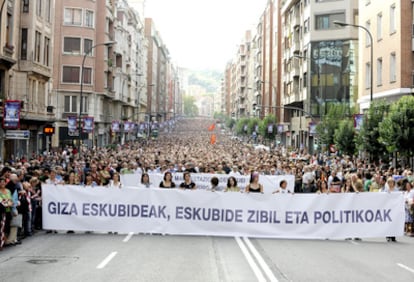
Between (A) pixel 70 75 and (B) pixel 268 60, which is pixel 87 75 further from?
(B) pixel 268 60

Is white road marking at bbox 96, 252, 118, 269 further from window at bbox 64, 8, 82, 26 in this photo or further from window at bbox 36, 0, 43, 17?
window at bbox 64, 8, 82, 26

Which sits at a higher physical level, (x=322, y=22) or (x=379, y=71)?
(x=322, y=22)

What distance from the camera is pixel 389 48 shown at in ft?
116

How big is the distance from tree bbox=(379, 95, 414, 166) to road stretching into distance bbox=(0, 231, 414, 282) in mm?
15178

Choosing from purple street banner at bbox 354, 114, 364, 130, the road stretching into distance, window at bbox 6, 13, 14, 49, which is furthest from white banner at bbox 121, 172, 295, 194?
window at bbox 6, 13, 14, 49

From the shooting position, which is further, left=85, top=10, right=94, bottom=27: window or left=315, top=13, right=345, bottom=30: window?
left=85, top=10, right=94, bottom=27: window

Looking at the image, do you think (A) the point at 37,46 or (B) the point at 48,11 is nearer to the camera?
(A) the point at 37,46

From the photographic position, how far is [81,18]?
60844 millimetres

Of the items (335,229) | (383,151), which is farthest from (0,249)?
(383,151)

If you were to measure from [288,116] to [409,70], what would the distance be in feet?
152

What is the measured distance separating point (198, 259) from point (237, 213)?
3.08m

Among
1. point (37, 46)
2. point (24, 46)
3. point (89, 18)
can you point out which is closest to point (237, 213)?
point (24, 46)

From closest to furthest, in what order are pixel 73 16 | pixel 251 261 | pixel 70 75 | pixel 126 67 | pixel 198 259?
pixel 251 261
pixel 198 259
pixel 70 75
pixel 73 16
pixel 126 67

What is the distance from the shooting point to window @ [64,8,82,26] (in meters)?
60.5
